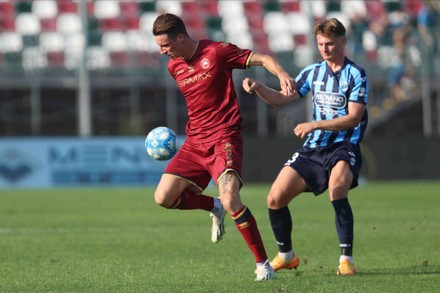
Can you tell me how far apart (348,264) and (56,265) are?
2589 millimetres

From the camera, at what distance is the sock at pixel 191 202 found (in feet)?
28.4

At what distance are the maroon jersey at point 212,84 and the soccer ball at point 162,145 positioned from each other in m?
0.57

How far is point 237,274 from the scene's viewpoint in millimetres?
8328

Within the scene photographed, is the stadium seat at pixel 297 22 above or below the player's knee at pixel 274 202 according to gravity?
above

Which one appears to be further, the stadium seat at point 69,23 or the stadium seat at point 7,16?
the stadium seat at point 69,23

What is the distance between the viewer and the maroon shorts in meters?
8.15

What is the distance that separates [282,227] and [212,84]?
53.2 inches

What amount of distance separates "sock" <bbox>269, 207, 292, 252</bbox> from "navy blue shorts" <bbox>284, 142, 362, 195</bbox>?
311 mm

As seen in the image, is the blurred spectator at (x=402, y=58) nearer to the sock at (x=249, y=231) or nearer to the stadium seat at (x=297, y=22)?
the stadium seat at (x=297, y=22)

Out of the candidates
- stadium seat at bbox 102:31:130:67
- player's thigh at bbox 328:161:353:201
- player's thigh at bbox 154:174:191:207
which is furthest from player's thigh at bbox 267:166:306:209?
stadium seat at bbox 102:31:130:67

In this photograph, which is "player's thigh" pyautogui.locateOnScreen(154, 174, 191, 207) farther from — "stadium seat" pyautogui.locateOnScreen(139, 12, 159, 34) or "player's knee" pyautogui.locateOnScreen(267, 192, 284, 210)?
"stadium seat" pyautogui.locateOnScreen(139, 12, 159, 34)

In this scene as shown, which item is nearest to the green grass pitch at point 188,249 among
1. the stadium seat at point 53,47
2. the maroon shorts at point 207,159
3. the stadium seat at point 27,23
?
the maroon shorts at point 207,159

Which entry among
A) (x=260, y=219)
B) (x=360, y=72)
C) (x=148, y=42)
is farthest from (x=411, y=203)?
(x=148, y=42)

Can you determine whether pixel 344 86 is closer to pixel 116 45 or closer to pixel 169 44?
pixel 169 44
